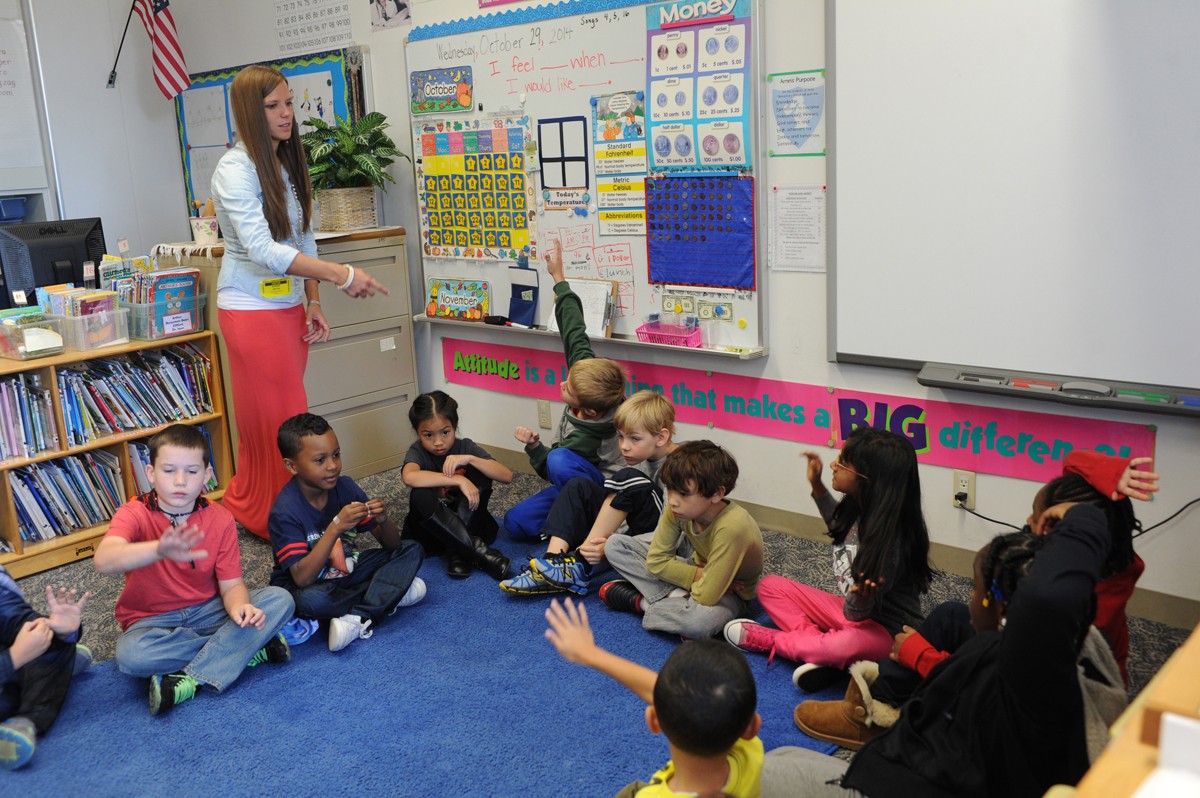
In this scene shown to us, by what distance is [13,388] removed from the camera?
3342 mm

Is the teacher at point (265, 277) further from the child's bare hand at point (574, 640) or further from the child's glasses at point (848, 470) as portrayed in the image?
the child's bare hand at point (574, 640)

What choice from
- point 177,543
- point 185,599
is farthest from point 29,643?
point 177,543

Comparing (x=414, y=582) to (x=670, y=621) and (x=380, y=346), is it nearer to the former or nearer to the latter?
(x=670, y=621)

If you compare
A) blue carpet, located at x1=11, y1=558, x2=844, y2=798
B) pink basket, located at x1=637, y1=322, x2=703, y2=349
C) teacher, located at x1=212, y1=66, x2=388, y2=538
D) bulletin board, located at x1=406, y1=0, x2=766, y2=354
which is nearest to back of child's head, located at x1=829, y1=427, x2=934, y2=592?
blue carpet, located at x1=11, y1=558, x2=844, y2=798

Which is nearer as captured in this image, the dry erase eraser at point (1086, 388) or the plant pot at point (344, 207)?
the dry erase eraser at point (1086, 388)

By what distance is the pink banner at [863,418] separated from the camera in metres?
2.77

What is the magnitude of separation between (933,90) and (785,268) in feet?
2.30

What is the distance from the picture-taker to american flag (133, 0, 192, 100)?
525cm

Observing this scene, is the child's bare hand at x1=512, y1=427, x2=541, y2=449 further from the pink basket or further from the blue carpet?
the blue carpet

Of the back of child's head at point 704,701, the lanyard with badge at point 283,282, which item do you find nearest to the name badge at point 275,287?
the lanyard with badge at point 283,282

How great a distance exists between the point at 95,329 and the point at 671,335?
2.02 m

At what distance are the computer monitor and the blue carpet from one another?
67.9 inches

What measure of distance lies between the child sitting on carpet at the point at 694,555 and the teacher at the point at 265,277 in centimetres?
116

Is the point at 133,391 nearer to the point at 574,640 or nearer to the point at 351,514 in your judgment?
the point at 351,514
